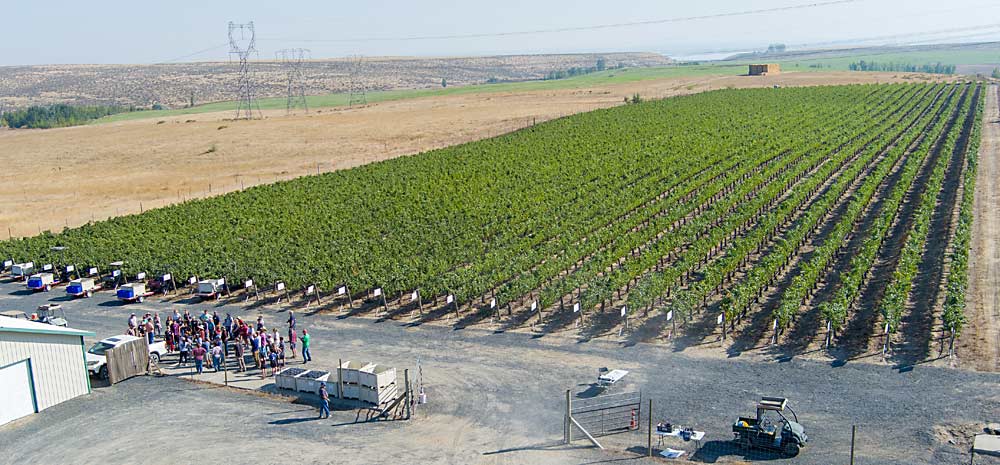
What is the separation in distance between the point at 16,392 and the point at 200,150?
74828mm

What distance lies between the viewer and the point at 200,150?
322 feet

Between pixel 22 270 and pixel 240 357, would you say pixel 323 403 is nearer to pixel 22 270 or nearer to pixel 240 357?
pixel 240 357

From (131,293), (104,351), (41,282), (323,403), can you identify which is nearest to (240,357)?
(104,351)

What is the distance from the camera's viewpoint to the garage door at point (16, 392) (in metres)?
26.8

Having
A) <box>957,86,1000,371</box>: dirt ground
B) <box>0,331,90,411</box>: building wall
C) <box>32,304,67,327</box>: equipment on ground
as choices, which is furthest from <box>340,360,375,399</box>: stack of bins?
<box>957,86,1000,371</box>: dirt ground

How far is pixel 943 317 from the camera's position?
32.2 meters

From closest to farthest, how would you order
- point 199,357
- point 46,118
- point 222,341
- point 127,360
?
1. point 127,360
2. point 199,357
3. point 222,341
4. point 46,118

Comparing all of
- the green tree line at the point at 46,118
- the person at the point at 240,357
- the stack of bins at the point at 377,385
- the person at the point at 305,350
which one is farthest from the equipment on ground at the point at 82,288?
the green tree line at the point at 46,118

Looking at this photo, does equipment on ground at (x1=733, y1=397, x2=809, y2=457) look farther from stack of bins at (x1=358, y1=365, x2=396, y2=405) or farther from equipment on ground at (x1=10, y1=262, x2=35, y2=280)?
equipment on ground at (x1=10, y1=262, x2=35, y2=280)

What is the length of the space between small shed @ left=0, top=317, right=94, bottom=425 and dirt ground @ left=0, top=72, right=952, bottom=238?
34.0 m

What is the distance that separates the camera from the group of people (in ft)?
103

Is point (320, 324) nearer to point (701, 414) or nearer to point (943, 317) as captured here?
point (701, 414)

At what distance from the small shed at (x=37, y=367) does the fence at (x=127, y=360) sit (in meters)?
0.95

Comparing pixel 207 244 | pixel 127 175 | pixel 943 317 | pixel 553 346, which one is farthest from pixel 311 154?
pixel 943 317
